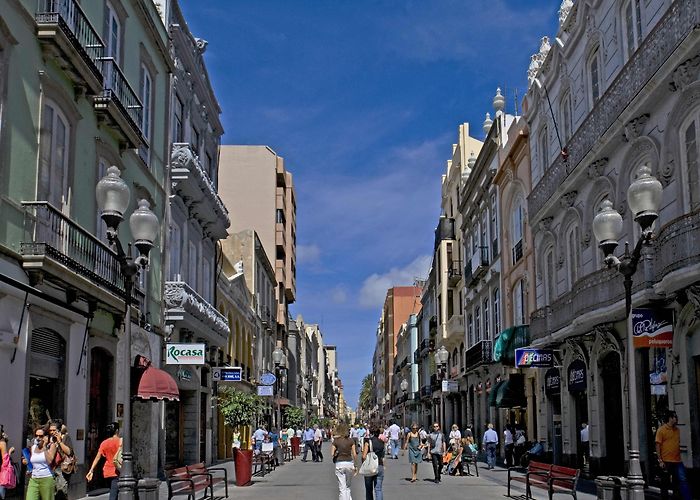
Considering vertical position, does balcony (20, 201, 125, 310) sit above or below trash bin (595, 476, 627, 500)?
above

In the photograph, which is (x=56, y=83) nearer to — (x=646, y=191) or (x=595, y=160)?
(x=646, y=191)

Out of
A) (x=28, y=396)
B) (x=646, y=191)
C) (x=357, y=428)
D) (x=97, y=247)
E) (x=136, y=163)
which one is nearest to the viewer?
(x=646, y=191)

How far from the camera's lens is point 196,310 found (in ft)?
86.9

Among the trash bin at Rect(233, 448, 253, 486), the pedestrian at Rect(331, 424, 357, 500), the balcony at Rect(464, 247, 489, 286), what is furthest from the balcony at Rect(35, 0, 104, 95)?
the balcony at Rect(464, 247, 489, 286)

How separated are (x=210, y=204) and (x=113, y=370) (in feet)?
35.2

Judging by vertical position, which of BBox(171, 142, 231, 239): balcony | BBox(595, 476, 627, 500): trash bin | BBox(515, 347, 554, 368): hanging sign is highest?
BBox(171, 142, 231, 239): balcony

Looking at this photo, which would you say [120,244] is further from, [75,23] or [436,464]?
[436,464]

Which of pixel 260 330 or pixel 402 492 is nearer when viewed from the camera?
pixel 402 492

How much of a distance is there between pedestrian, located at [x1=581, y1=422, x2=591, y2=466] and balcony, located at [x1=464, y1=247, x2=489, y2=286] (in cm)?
1448

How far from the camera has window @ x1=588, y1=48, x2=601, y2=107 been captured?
76.3 ft

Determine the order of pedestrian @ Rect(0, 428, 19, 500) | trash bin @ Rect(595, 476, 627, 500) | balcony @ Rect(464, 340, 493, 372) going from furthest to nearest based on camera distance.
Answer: balcony @ Rect(464, 340, 493, 372) → trash bin @ Rect(595, 476, 627, 500) → pedestrian @ Rect(0, 428, 19, 500)

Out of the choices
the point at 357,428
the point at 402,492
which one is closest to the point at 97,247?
the point at 402,492

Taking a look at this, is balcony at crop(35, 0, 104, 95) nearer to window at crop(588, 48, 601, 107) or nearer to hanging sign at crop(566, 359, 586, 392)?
window at crop(588, 48, 601, 107)

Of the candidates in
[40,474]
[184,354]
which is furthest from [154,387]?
[40,474]
